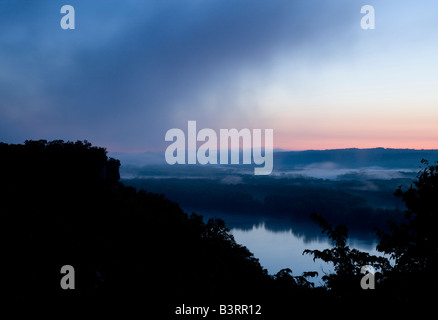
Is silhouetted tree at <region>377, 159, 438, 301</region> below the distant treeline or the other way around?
the other way around

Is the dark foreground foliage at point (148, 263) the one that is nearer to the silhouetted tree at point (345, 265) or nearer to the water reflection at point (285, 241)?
the silhouetted tree at point (345, 265)

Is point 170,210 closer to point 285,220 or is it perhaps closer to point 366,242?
point 366,242

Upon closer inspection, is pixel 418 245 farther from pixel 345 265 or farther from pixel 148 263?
pixel 148 263

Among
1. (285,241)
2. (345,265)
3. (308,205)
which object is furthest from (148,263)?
(308,205)

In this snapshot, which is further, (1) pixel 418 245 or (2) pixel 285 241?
(2) pixel 285 241

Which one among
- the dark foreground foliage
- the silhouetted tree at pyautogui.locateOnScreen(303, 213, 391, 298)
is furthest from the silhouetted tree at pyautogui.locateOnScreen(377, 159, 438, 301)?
the silhouetted tree at pyautogui.locateOnScreen(303, 213, 391, 298)

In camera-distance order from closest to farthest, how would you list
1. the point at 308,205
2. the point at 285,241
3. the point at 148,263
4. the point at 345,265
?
the point at 345,265 → the point at 148,263 → the point at 285,241 → the point at 308,205

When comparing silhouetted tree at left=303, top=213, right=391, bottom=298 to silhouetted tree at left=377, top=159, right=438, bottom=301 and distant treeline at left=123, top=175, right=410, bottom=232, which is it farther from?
distant treeline at left=123, top=175, right=410, bottom=232
